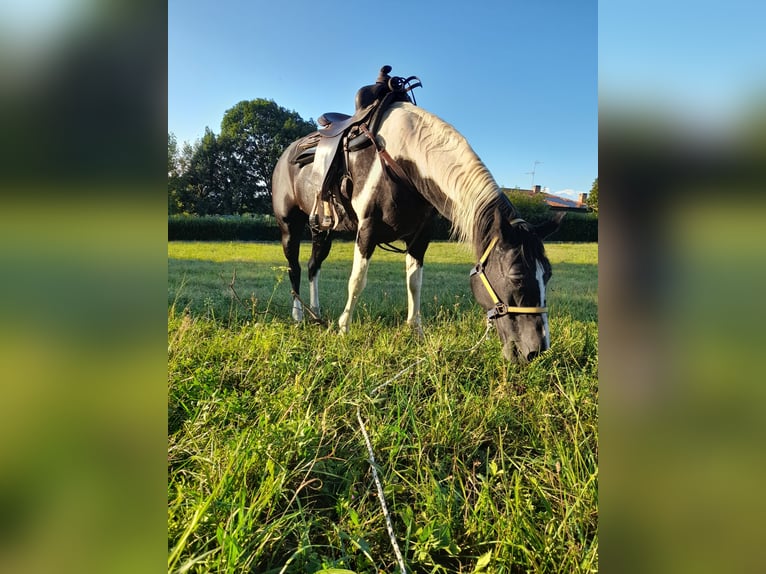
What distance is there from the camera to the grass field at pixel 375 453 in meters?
0.99

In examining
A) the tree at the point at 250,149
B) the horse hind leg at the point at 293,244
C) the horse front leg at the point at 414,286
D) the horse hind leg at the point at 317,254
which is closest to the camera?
the horse front leg at the point at 414,286

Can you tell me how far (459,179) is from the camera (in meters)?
2.36

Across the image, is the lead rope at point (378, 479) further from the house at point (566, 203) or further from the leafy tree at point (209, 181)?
the leafy tree at point (209, 181)

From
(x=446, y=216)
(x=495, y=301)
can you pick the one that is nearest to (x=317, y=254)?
(x=446, y=216)

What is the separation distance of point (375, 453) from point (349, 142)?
94.3 inches

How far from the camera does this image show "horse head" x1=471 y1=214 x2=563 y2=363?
6.58ft

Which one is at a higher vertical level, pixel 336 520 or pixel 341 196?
pixel 341 196
